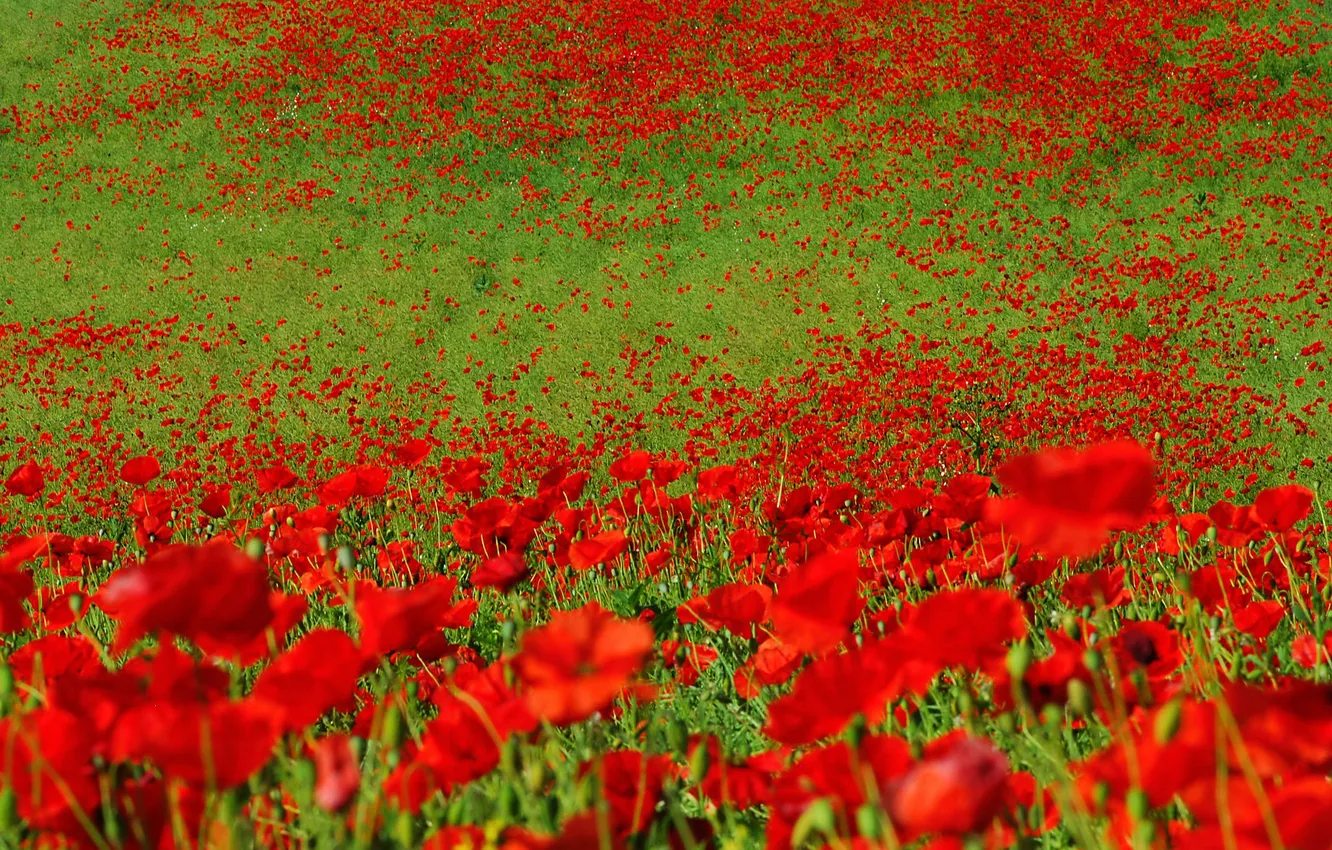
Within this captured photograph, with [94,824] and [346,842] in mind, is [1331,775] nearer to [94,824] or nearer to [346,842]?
[346,842]

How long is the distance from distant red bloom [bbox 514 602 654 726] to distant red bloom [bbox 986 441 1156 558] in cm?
36

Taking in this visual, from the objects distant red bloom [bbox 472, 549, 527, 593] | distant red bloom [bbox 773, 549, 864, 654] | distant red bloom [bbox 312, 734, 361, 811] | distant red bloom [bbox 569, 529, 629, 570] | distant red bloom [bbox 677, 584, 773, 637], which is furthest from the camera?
distant red bloom [bbox 569, 529, 629, 570]

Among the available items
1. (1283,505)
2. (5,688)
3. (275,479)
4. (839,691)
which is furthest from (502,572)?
(275,479)

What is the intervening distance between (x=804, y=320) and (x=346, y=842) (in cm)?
933

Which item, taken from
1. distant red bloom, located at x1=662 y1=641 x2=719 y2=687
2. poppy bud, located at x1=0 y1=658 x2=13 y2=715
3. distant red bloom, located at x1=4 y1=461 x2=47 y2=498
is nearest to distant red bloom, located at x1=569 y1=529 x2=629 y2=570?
distant red bloom, located at x1=662 y1=641 x2=719 y2=687

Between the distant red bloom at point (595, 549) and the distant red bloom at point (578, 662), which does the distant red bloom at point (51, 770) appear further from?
the distant red bloom at point (595, 549)

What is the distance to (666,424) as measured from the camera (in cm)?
858

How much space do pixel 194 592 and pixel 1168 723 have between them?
0.89 m

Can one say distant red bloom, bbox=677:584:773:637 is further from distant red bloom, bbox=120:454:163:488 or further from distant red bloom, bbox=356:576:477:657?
distant red bloom, bbox=120:454:163:488

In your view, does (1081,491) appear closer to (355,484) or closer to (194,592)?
(194,592)

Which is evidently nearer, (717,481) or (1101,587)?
(1101,587)

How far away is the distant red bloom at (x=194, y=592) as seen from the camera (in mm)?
1019

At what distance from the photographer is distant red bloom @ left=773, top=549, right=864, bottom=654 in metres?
1.15

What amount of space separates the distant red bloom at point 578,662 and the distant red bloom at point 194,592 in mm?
303
